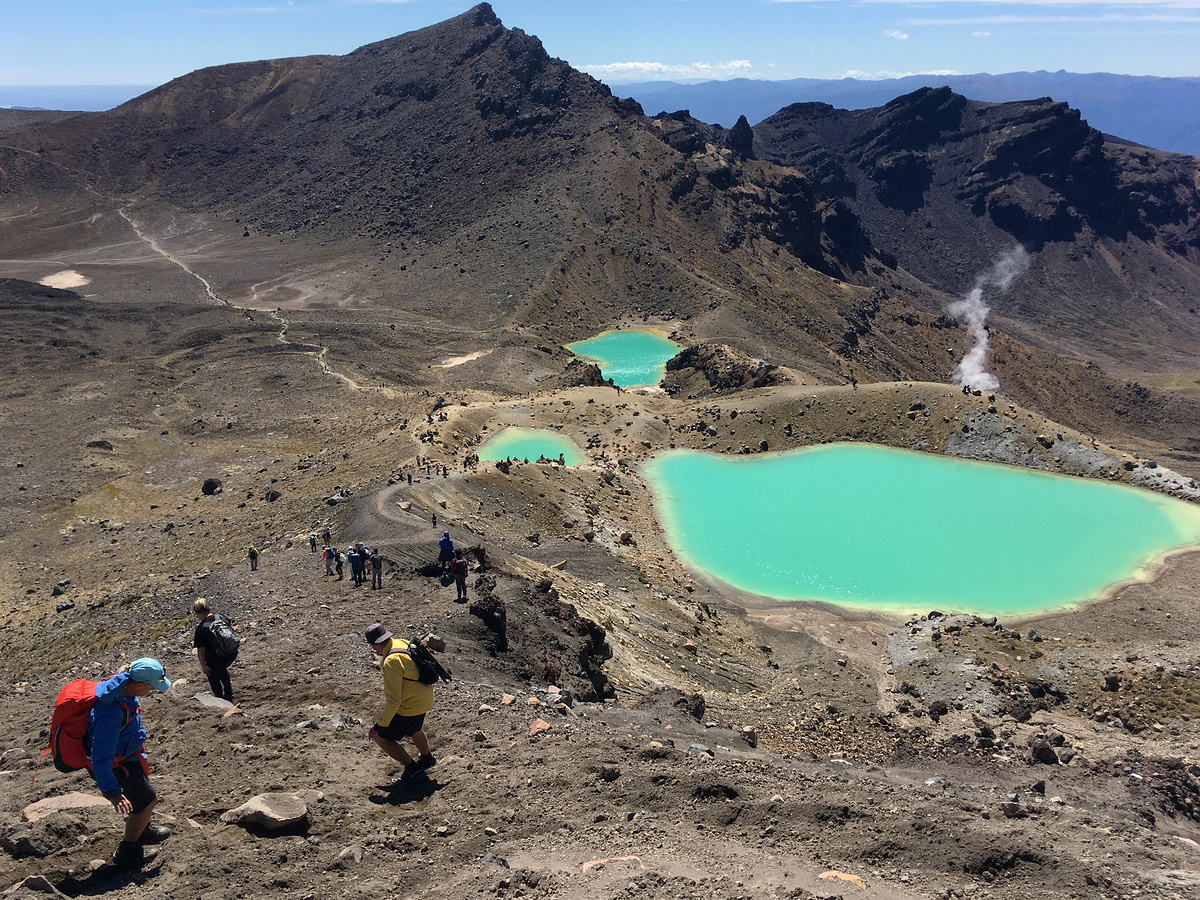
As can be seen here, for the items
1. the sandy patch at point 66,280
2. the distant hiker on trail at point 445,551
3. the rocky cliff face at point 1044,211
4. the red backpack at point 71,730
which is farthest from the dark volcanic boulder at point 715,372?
the rocky cliff face at point 1044,211

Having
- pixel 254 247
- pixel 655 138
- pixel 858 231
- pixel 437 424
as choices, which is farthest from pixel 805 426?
pixel 858 231

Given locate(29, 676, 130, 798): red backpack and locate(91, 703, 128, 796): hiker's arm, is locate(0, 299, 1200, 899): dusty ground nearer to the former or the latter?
locate(91, 703, 128, 796): hiker's arm

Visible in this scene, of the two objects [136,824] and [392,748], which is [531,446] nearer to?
[392,748]

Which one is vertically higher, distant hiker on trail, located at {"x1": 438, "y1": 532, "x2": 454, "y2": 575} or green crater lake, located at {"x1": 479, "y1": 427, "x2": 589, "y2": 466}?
distant hiker on trail, located at {"x1": 438, "y1": 532, "x2": 454, "y2": 575}

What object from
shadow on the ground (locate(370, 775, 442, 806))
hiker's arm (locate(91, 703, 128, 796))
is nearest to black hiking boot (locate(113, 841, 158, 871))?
hiker's arm (locate(91, 703, 128, 796))

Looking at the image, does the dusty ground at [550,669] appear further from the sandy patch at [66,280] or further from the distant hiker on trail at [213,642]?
the sandy patch at [66,280]

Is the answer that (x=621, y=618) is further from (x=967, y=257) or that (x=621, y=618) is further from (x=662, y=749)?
(x=967, y=257)
